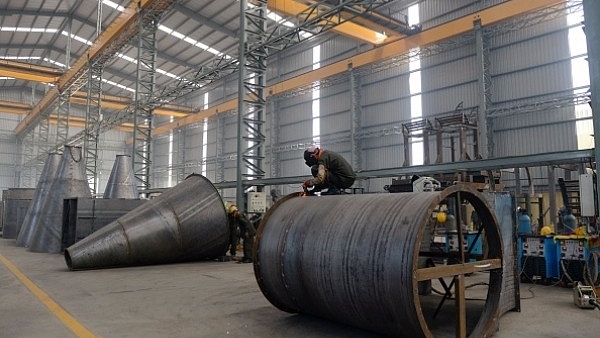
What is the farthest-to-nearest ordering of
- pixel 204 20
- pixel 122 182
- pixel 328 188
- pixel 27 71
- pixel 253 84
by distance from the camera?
pixel 204 20 < pixel 27 71 < pixel 122 182 < pixel 253 84 < pixel 328 188

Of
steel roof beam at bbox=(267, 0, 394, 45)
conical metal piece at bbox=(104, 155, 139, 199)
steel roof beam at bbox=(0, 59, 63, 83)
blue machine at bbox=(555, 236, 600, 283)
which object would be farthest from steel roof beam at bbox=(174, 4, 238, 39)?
blue machine at bbox=(555, 236, 600, 283)

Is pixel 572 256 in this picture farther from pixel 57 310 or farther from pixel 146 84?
pixel 146 84

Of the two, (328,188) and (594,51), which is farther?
(328,188)

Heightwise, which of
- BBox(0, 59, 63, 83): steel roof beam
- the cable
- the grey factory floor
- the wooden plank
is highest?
BBox(0, 59, 63, 83): steel roof beam

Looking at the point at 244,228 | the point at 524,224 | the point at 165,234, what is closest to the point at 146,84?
the point at 244,228

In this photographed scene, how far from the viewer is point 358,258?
3410mm

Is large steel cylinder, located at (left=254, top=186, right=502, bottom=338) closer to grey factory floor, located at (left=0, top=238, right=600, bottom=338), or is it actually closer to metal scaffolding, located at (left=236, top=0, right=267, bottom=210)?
grey factory floor, located at (left=0, top=238, right=600, bottom=338)

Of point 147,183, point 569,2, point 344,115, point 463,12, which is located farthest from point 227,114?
point 569,2

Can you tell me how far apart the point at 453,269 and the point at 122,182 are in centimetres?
1201

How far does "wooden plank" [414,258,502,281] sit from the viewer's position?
3.24 metres

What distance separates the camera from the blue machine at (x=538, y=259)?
6875 mm

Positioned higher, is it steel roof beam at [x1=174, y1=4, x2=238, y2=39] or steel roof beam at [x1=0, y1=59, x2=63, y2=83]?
steel roof beam at [x1=174, y1=4, x2=238, y2=39]

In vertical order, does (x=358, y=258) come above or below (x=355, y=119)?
below

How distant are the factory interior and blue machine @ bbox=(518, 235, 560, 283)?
1.2 inches
